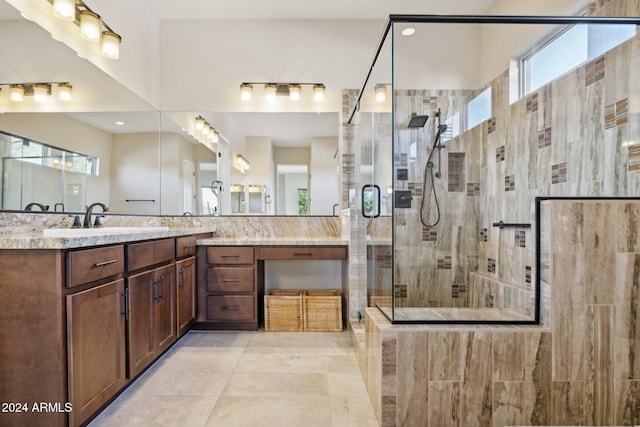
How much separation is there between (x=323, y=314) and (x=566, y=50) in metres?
2.61

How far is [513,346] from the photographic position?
1.47m

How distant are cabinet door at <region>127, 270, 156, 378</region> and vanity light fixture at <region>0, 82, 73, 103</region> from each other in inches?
47.1

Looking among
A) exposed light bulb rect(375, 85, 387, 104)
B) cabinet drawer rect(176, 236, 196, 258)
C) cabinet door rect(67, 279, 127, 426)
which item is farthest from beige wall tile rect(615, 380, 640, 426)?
cabinet drawer rect(176, 236, 196, 258)

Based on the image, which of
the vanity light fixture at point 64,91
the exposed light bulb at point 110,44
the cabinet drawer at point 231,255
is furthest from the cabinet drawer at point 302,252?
the exposed light bulb at point 110,44

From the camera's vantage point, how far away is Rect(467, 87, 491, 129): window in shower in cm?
272

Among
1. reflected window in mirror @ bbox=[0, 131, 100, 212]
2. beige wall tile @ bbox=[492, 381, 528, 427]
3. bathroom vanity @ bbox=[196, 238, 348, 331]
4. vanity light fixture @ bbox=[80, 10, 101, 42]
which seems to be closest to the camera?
beige wall tile @ bbox=[492, 381, 528, 427]

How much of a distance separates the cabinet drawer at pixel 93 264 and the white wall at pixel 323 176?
185 cm

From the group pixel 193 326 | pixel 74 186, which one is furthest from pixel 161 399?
pixel 74 186

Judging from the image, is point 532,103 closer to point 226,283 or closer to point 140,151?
point 226,283

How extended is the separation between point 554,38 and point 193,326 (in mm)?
3500

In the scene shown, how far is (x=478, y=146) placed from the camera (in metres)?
2.74

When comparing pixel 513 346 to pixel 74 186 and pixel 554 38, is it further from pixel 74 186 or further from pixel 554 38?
pixel 74 186

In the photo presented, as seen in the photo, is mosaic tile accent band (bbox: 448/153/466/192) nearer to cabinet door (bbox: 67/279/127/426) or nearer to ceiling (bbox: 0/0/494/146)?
ceiling (bbox: 0/0/494/146)

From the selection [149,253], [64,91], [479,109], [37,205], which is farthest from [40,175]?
[479,109]
